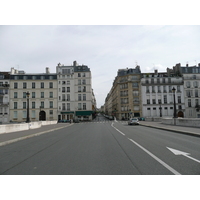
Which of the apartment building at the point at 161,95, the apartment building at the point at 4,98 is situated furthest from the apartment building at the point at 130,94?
the apartment building at the point at 4,98

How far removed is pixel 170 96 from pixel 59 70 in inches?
1553

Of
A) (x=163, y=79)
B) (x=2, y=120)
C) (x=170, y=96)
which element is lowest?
(x=2, y=120)

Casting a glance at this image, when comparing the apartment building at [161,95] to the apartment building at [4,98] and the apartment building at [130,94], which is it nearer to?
the apartment building at [130,94]

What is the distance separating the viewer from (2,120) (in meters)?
63.9

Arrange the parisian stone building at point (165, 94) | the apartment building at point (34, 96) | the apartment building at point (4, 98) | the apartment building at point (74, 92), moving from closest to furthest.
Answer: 1. the apartment building at point (4, 98)
2. the apartment building at point (34, 96)
3. the apartment building at point (74, 92)
4. the parisian stone building at point (165, 94)

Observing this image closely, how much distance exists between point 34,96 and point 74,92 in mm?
13414

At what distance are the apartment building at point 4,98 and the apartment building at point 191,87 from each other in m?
59.7

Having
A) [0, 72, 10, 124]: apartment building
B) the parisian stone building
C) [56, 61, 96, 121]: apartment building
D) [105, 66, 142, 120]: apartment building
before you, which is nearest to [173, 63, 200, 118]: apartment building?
the parisian stone building

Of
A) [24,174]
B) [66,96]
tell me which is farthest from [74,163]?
[66,96]

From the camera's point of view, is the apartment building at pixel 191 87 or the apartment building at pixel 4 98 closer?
the apartment building at pixel 4 98

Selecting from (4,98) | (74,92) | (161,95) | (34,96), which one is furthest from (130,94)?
(4,98)

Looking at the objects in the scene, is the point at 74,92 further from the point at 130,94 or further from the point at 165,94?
the point at 165,94

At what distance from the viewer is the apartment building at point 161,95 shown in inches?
2640

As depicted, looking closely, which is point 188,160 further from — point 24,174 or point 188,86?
point 188,86
